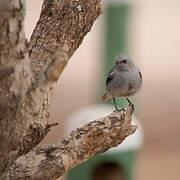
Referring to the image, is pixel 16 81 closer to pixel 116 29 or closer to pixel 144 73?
pixel 116 29

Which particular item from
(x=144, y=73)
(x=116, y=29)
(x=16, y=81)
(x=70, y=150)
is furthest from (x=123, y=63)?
(x=144, y=73)

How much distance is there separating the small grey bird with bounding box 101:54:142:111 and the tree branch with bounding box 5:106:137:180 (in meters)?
0.95

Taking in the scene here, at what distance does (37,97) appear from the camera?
13.1 feet

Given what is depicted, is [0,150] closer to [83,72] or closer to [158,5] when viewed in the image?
[83,72]

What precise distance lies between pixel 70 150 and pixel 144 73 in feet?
53.5

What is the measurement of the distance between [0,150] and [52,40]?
1.20 meters

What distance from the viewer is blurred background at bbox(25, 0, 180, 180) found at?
394 inches

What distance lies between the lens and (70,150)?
477cm

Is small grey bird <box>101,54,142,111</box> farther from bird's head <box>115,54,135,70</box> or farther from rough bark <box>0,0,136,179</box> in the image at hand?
rough bark <box>0,0,136,179</box>

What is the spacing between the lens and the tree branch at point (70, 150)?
185 inches

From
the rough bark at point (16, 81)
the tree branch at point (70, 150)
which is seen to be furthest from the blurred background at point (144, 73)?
the rough bark at point (16, 81)

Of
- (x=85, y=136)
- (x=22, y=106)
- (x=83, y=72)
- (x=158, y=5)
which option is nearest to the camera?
(x=22, y=106)

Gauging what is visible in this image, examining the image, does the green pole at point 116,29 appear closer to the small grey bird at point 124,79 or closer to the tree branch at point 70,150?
the small grey bird at point 124,79

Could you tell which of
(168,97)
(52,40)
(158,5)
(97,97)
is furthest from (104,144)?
(158,5)
